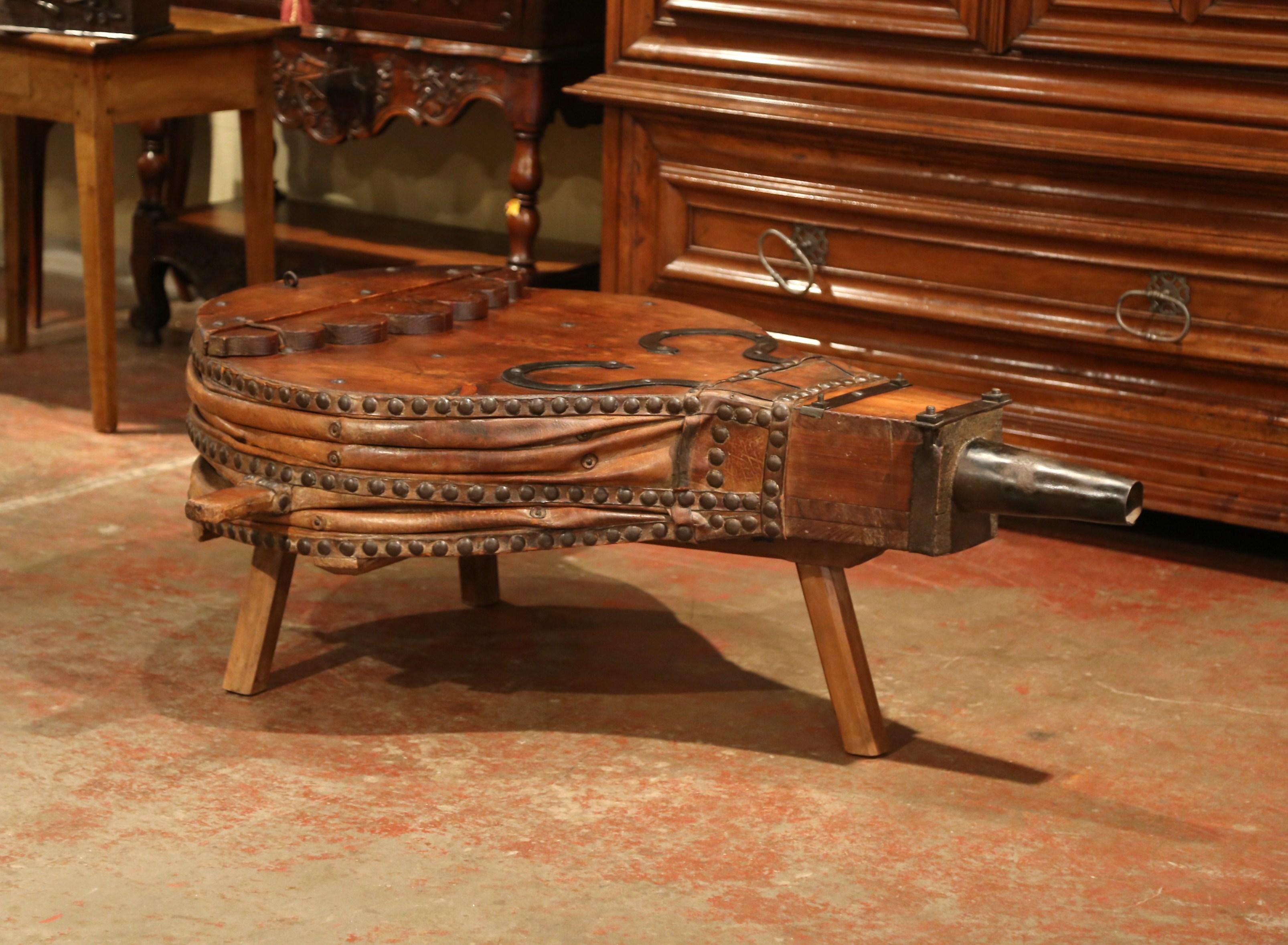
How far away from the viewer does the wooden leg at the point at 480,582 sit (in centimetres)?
235

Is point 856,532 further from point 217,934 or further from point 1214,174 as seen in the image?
point 1214,174

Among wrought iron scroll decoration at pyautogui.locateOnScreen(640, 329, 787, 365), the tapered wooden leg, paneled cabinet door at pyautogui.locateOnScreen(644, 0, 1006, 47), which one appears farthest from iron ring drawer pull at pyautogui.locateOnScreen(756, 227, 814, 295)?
the tapered wooden leg

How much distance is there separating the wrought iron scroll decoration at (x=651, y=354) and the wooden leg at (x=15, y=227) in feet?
6.90

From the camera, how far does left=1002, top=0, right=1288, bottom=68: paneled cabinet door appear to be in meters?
2.46

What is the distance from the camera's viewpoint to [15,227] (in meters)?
3.66

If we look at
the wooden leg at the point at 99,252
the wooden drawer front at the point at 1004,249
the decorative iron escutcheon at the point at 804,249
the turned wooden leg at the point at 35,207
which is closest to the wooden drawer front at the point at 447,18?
the wooden drawer front at the point at 1004,249

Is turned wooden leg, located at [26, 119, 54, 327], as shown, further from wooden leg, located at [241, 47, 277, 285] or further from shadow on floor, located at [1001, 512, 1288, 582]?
shadow on floor, located at [1001, 512, 1288, 582]

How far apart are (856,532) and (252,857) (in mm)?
720

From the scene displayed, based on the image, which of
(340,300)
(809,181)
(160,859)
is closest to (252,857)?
(160,859)

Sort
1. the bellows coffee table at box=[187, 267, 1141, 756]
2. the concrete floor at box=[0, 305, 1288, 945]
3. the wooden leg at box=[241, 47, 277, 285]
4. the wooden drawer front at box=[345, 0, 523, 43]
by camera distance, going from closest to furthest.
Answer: the concrete floor at box=[0, 305, 1288, 945] < the bellows coffee table at box=[187, 267, 1141, 756] < the wooden drawer front at box=[345, 0, 523, 43] < the wooden leg at box=[241, 47, 277, 285]

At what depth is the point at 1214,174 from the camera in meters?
2.49

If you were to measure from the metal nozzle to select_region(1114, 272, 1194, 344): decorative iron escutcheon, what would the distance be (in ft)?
3.07

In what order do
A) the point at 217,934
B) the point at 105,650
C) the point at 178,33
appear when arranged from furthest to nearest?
the point at 178,33
the point at 105,650
the point at 217,934

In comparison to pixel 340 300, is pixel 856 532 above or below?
below
